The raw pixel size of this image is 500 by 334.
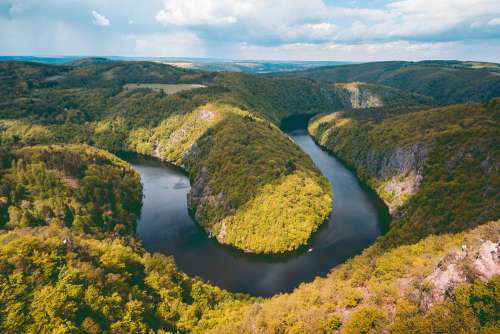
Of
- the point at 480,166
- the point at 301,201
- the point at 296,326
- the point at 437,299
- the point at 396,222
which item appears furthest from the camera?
the point at 301,201

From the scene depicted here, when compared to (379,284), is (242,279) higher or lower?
lower

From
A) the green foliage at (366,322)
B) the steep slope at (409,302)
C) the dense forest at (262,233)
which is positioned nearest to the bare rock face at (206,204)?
the dense forest at (262,233)

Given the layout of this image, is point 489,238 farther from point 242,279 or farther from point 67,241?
point 67,241

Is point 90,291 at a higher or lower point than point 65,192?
lower

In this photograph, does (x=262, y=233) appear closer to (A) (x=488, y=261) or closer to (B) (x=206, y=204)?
(B) (x=206, y=204)

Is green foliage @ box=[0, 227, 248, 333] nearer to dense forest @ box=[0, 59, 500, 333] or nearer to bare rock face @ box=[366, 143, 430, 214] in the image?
dense forest @ box=[0, 59, 500, 333]

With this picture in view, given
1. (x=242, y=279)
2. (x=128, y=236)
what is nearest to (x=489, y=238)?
(x=242, y=279)

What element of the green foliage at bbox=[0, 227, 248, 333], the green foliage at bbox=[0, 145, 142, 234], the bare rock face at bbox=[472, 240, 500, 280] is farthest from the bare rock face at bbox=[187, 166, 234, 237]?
the bare rock face at bbox=[472, 240, 500, 280]

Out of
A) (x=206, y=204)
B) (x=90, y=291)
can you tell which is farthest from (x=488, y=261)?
(x=206, y=204)
